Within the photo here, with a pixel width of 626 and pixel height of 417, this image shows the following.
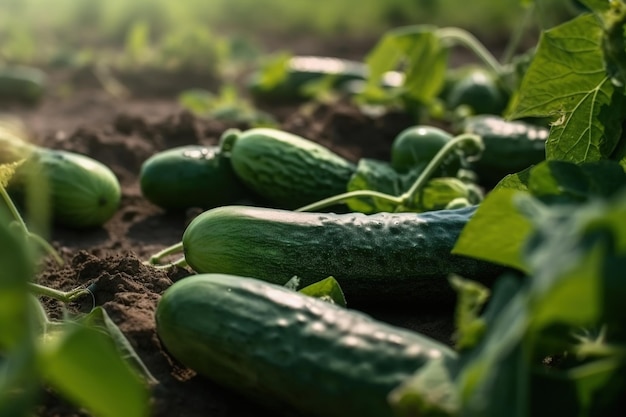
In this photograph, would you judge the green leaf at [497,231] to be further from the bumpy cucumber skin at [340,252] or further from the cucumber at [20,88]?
the cucumber at [20,88]

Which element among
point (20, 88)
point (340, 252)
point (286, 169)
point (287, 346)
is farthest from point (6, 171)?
point (20, 88)

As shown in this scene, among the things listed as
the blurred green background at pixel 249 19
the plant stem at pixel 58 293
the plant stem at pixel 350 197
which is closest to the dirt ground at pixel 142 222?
the plant stem at pixel 58 293

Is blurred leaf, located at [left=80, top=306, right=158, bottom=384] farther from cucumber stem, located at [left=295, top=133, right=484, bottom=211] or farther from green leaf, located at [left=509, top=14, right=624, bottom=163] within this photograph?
green leaf, located at [left=509, top=14, right=624, bottom=163]

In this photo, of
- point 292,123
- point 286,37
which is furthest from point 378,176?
point 286,37

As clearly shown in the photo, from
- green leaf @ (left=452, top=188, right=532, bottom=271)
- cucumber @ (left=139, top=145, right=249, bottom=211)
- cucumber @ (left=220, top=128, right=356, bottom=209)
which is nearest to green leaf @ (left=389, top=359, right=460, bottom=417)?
green leaf @ (left=452, top=188, right=532, bottom=271)

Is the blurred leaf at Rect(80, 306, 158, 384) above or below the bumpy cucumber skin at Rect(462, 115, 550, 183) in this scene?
above
